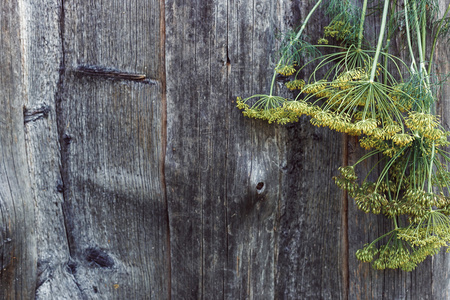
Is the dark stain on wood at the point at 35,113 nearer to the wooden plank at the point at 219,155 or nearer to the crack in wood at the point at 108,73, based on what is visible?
the crack in wood at the point at 108,73

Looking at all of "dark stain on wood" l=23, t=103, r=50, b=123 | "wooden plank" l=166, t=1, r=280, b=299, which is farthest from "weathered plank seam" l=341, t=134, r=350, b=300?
"dark stain on wood" l=23, t=103, r=50, b=123

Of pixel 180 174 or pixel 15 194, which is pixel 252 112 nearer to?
pixel 180 174

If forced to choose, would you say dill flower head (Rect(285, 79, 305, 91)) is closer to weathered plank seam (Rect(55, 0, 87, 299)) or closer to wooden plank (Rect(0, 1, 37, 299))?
weathered plank seam (Rect(55, 0, 87, 299))

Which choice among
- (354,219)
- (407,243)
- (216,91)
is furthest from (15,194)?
(407,243)

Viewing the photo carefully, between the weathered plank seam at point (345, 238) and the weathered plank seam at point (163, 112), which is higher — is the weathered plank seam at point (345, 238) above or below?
below

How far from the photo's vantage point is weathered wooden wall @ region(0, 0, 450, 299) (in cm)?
127

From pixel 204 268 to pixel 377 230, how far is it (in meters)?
0.74

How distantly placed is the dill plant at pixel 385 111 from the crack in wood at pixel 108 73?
1.37 ft

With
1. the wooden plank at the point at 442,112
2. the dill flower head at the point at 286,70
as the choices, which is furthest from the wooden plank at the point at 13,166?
the wooden plank at the point at 442,112

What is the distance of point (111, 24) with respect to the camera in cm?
127

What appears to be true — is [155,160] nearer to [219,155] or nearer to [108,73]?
[219,155]

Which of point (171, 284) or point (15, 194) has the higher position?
point (15, 194)

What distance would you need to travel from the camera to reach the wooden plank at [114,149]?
1274 mm

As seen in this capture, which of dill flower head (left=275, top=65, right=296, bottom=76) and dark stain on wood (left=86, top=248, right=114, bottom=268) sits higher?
dill flower head (left=275, top=65, right=296, bottom=76)
